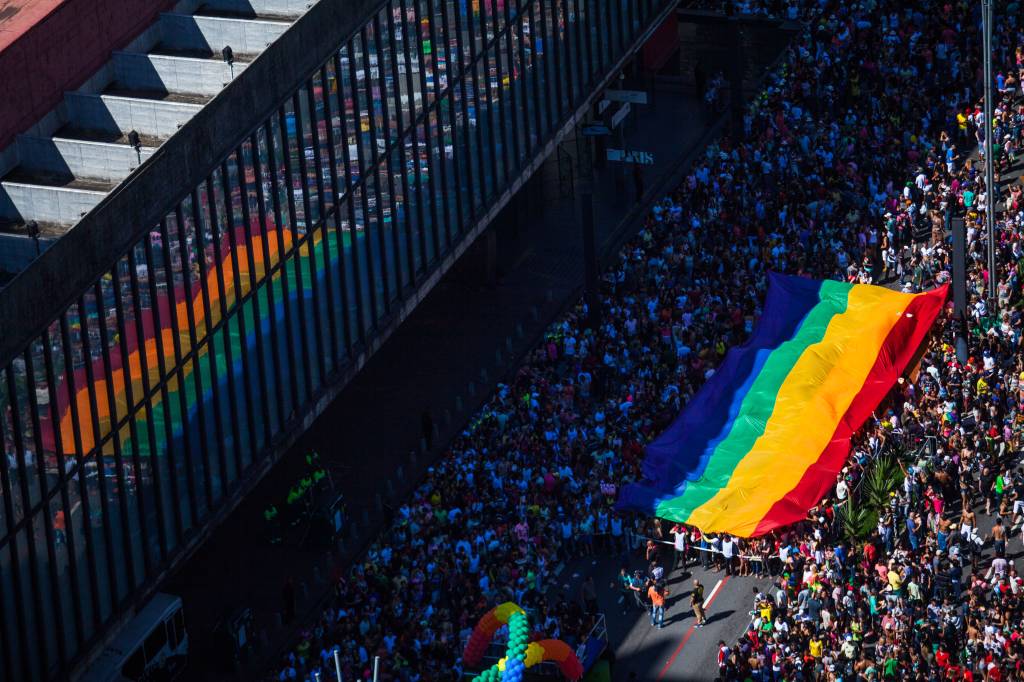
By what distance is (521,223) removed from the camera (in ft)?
287

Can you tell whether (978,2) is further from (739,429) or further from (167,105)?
(167,105)

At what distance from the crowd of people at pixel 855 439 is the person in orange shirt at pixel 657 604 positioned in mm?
96

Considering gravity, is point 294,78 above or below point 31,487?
above

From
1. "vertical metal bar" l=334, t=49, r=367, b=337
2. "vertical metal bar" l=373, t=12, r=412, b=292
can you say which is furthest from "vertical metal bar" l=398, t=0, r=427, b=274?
"vertical metal bar" l=334, t=49, r=367, b=337

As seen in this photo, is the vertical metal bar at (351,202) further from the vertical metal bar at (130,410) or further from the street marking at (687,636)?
the street marking at (687,636)

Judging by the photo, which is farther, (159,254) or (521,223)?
(521,223)

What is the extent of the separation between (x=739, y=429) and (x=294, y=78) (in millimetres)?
17789

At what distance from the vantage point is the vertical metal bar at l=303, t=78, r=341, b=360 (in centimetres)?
6744

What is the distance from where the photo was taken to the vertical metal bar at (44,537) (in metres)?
59.7

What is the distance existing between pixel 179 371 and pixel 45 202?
19.4 feet

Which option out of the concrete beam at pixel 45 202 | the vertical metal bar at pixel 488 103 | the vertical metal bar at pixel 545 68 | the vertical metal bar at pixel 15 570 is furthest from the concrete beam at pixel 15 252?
the vertical metal bar at pixel 545 68

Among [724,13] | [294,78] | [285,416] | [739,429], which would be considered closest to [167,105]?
[294,78]

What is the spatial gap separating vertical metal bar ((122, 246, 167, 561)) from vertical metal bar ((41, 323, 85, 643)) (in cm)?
260

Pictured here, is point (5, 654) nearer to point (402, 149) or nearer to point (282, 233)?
point (282, 233)
